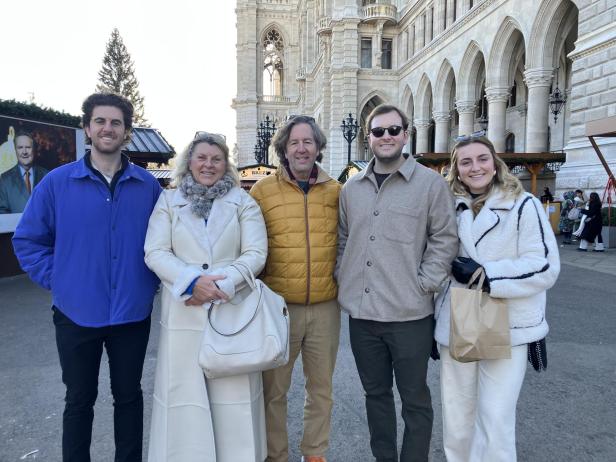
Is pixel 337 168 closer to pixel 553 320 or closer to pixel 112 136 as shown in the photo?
pixel 553 320

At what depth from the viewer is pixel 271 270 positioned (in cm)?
293

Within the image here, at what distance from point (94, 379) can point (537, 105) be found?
20.6m

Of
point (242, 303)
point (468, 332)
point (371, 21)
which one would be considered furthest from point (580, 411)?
point (371, 21)

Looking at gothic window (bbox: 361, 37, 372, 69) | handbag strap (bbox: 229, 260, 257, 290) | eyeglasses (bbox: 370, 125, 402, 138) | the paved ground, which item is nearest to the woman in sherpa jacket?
eyeglasses (bbox: 370, 125, 402, 138)

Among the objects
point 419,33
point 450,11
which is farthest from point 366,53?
point 450,11

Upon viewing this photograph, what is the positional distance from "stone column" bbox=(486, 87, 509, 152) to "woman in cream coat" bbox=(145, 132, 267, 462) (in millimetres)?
21813

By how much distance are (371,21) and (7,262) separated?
31.4 meters

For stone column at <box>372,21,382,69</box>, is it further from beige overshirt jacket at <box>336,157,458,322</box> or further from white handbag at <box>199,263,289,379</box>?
white handbag at <box>199,263,289,379</box>

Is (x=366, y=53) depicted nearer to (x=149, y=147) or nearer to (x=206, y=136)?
(x=149, y=147)

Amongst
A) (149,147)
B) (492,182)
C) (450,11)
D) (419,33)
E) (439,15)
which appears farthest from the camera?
(419,33)

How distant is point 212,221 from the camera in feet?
8.68

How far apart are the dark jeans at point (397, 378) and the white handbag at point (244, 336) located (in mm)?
603

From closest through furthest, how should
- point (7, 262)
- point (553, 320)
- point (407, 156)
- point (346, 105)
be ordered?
point (407, 156) → point (553, 320) → point (7, 262) → point (346, 105)

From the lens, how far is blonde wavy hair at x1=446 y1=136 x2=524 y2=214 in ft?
8.61
